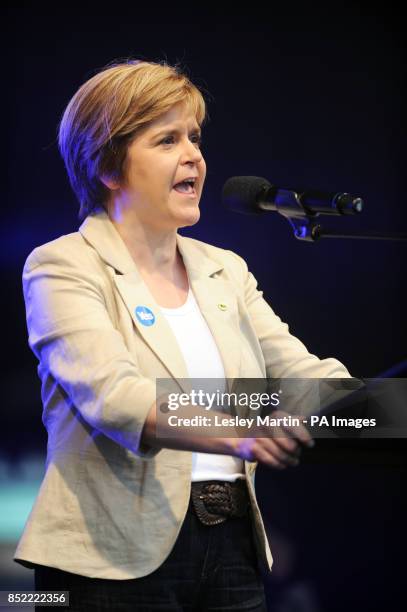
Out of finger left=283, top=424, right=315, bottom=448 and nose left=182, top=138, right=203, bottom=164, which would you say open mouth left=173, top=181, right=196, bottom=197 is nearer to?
nose left=182, top=138, right=203, bottom=164

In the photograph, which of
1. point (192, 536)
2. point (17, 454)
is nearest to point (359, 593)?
point (17, 454)

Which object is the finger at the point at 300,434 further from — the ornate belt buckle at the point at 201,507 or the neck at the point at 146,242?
the neck at the point at 146,242

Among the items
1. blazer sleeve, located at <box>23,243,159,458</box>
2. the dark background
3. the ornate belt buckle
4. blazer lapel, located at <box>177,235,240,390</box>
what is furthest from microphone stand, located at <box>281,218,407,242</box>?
the dark background

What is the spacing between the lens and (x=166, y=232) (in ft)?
6.41

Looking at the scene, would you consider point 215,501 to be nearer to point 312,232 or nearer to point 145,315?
point 145,315

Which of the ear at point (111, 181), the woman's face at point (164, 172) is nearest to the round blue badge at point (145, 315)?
the woman's face at point (164, 172)

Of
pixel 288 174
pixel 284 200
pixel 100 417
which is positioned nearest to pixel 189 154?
pixel 284 200

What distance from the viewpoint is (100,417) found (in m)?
1.48

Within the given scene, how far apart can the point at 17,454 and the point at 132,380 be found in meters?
1.68

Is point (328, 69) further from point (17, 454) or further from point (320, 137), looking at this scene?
point (17, 454)

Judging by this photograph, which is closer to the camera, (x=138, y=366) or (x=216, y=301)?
(x=138, y=366)

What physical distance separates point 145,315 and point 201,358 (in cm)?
14

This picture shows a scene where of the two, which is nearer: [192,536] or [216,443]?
[216,443]

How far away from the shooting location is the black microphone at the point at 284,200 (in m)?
1.61
